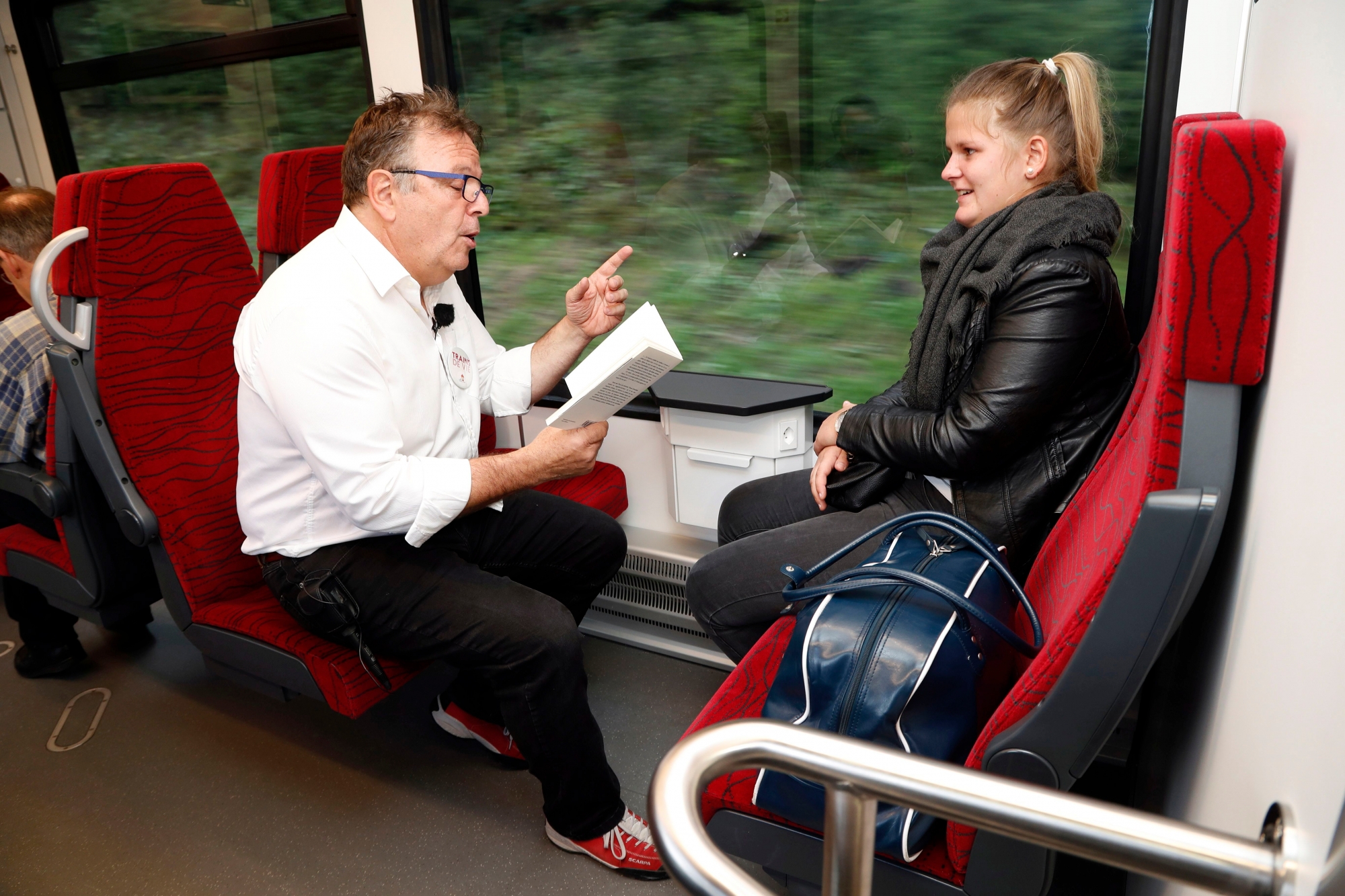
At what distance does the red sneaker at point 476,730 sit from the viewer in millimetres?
2156

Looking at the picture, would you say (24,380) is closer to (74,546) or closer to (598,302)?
(74,546)

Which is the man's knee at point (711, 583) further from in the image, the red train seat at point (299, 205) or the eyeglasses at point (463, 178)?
the eyeglasses at point (463, 178)

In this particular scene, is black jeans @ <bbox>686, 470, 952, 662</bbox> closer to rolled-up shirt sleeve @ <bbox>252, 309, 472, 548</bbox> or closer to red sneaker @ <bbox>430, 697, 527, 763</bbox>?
rolled-up shirt sleeve @ <bbox>252, 309, 472, 548</bbox>

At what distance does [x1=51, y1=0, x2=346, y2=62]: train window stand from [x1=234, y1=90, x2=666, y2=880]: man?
1532 millimetres

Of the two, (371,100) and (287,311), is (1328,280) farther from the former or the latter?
(371,100)

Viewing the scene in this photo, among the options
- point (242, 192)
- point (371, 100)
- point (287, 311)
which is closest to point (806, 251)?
point (287, 311)

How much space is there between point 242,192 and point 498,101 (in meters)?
1.48

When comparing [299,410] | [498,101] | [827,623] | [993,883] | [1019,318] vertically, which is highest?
[498,101]

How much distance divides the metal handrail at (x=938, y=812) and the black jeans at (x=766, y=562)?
1.13m

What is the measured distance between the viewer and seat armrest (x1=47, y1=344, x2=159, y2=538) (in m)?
1.93

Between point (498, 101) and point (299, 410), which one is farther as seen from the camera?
point (498, 101)

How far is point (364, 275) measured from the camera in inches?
72.0

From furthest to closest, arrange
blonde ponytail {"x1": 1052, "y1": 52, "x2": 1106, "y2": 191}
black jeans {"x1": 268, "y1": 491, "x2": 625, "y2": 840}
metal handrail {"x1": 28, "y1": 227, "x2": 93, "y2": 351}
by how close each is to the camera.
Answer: metal handrail {"x1": 28, "y1": 227, "x2": 93, "y2": 351} < black jeans {"x1": 268, "y1": 491, "x2": 625, "y2": 840} < blonde ponytail {"x1": 1052, "y1": 52, "x2": 1106, "y2": 191}

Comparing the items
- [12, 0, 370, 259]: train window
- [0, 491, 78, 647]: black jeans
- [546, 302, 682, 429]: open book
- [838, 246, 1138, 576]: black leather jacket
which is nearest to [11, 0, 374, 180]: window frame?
[12, 0, 370, 259]: train window
